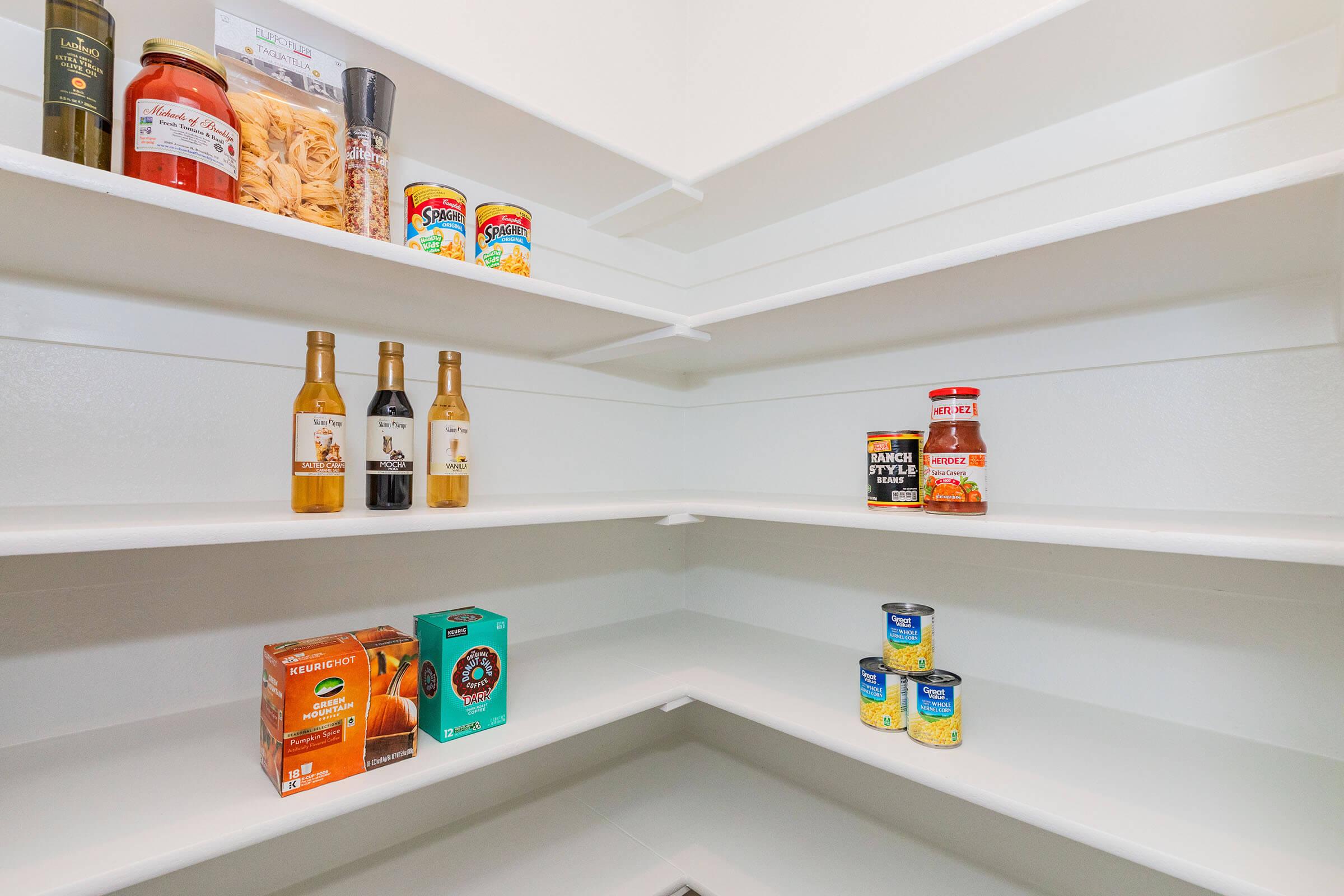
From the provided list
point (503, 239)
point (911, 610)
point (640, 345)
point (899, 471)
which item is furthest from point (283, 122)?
point (911, 610)

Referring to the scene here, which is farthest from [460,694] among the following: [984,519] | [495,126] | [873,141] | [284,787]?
[873,141]

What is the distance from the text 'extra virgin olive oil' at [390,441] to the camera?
3.25 ft

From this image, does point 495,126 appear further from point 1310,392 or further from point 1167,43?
point 1310,392

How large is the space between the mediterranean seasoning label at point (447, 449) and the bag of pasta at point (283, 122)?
1.20 ft

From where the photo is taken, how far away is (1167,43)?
98 cm

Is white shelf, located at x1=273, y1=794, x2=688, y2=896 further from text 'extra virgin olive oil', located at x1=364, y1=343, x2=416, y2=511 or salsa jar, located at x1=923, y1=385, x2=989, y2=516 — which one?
salsa jar, located at x1=923, y1=385, x2=989, y2=516

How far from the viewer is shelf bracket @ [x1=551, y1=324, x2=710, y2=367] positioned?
1.33 metres

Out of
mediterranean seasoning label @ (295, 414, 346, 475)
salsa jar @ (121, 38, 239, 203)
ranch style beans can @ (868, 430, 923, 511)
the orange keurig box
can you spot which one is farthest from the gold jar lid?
ranch style beans can @ (868, 430, 923, 511)

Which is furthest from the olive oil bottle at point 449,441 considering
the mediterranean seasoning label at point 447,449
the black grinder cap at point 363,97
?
the black grinder cap at point 363,97

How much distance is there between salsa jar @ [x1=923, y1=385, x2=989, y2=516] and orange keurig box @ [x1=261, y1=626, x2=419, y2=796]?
92 cm

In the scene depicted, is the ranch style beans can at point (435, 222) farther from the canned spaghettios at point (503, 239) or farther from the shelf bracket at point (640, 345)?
the shelf bracket at point (640, 345)

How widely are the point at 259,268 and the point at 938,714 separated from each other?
51.6 inches

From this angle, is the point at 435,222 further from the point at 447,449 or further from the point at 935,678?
the point at 935,678

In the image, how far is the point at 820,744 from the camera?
102 centimetres
